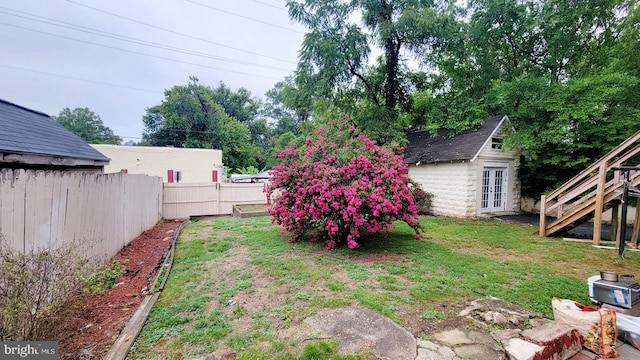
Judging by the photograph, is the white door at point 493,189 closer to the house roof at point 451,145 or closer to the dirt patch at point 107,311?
the house roof at point 451,145

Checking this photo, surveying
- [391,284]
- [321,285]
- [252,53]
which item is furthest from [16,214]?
[252,53]

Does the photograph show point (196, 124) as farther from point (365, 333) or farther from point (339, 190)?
point (365, 333)

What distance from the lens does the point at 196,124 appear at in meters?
30.6

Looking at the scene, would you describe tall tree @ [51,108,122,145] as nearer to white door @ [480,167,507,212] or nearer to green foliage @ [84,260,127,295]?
green foliage @ [84,260,127,295]

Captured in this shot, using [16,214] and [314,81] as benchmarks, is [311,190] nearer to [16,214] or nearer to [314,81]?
[16,214]

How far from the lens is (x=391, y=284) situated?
4141mm

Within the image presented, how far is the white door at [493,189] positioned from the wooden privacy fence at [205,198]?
31.7 feet

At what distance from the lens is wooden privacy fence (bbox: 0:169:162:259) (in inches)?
114

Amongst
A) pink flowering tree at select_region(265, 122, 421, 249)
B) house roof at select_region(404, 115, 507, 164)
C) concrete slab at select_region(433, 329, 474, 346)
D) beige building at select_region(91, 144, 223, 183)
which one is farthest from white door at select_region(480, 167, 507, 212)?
beige building at select_region(91, 144, 223, 183)

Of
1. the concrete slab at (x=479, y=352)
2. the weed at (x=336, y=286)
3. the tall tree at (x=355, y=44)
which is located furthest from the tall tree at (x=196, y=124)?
the concrete slab at (x=479, y=352)

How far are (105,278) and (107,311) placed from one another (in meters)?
1.16

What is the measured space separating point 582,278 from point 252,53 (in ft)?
65.0

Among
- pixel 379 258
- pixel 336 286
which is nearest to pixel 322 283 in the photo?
pixel 336 286

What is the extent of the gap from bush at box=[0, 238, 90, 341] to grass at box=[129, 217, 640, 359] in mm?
785
